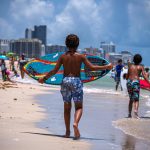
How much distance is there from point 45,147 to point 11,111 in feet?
12.4

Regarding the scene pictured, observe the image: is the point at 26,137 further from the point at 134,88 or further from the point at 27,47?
the point at 27,47

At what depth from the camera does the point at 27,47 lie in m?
159

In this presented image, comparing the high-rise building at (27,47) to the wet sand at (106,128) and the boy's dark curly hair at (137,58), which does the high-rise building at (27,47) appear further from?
the boy's dark curly hair at (137,58)

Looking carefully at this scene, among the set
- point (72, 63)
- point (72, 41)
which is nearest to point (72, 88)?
point (72, 63)

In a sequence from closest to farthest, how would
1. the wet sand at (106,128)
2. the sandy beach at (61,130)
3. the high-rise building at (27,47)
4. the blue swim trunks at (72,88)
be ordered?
1. the sandy beach at (61,130)
2. the wet sand at (106,128)
3. the blue swim trunks at (72,88)
4. the high-rise building at (27,47)

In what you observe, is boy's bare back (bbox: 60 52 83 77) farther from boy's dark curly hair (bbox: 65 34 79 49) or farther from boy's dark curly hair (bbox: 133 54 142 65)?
boy's dark curly hair (bbox: 133 54 142 65)

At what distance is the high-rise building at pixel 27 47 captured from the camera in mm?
155250

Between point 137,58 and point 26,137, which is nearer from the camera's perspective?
point 26,137

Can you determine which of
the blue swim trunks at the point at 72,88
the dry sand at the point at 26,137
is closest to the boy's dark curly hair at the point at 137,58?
the dry sand at the point at 26,137

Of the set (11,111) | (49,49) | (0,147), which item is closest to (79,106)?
(0,147)

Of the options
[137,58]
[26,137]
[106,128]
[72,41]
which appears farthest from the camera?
[137,58]

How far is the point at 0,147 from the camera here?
4895 mm

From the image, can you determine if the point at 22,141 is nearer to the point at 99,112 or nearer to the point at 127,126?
the point at 127,126

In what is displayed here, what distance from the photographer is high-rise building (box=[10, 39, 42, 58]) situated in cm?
15525
